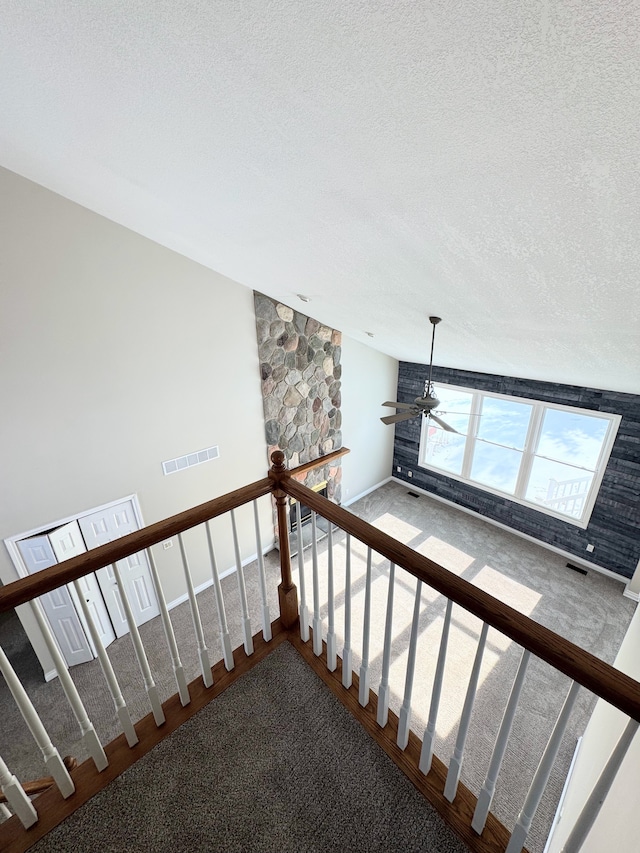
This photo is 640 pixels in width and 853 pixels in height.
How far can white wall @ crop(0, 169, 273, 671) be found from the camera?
119 inches

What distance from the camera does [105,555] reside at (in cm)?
127

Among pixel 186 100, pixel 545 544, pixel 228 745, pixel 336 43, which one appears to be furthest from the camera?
pixel 545 544

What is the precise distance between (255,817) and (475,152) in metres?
2.50

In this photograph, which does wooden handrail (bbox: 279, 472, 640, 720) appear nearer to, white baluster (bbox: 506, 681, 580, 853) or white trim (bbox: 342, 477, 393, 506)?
white baluster (bbox: 506, 681, 580, 853)

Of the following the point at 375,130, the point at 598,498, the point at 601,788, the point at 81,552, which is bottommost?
the point at 598,498

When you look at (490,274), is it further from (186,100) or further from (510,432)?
(510,432)

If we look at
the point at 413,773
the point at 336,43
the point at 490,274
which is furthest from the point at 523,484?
the point at 336,43

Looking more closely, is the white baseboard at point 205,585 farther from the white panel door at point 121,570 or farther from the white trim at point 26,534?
the white trim at point 26,534

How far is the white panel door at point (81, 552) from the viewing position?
3.55m

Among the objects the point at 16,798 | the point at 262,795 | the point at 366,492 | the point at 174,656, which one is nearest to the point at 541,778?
the point at 262,795

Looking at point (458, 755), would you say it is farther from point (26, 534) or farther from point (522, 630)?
point (26, 534)

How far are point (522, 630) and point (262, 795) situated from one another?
1221mm

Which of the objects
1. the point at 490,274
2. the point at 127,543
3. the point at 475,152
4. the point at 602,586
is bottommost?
the point at 602,586

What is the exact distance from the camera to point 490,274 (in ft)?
Answer: 6.88
